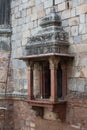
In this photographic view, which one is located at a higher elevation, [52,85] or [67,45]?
[67,45]

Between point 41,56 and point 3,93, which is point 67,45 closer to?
point 41,56

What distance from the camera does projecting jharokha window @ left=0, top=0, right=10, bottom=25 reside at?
7.80 meters

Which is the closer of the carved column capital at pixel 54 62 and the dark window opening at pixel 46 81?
the carved column capital at pixel 54 62

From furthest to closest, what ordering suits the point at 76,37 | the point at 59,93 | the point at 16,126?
the point at 16,126, the point at 59,93, the point at 76,37

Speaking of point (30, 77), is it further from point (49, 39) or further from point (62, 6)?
point (62, 6)

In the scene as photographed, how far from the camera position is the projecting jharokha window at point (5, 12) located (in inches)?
307

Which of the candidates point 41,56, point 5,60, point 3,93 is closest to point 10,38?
point 5,60

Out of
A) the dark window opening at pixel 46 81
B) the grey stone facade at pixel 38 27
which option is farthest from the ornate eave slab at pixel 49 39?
the dark window opening at pixel 46 81

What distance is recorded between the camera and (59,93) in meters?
6.30

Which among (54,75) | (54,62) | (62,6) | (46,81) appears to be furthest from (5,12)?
(54,75)

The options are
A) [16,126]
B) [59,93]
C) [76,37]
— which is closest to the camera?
[76,37]

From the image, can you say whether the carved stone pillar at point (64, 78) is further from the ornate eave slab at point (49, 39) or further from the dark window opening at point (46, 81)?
the dark window opening at point (46, 81)

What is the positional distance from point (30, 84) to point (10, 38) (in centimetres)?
174

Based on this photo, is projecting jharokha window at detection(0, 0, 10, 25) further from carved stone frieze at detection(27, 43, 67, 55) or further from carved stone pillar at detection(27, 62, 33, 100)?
carved stone pillar at detection(27, 62, 33, 100)
